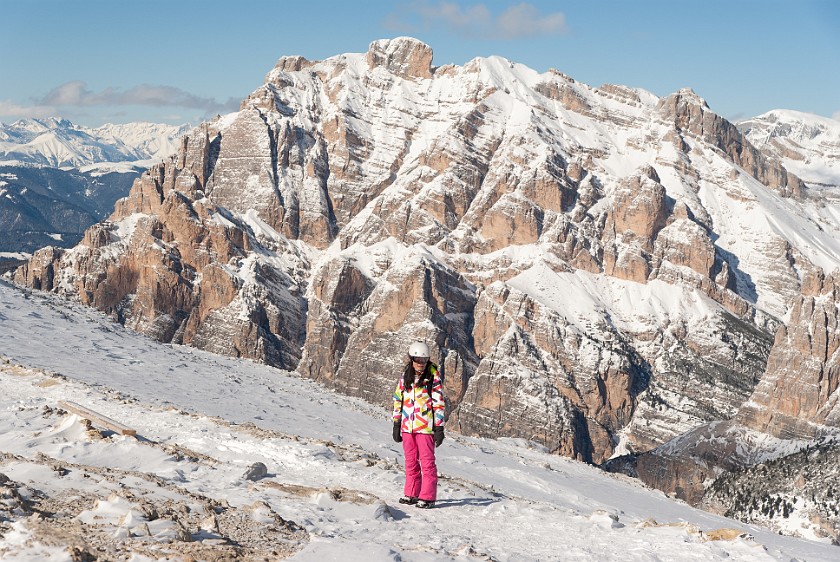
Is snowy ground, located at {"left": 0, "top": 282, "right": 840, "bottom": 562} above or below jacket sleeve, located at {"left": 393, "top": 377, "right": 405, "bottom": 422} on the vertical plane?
below

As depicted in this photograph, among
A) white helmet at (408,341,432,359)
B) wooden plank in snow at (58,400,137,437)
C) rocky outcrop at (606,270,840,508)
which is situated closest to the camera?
white helmet at (408,341,432,359)

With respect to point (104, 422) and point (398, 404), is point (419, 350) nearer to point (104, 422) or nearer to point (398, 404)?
point (398, 404)

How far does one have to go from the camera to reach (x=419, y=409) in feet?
72.2

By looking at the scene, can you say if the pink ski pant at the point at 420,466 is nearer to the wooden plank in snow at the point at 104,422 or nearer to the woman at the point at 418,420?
the woman at the point at 418,420

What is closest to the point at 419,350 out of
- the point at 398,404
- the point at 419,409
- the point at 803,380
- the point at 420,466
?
the point at 419,409

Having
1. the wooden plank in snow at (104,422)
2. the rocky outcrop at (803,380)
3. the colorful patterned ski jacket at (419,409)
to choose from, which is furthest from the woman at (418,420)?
the rocky outcrop at (803,380)

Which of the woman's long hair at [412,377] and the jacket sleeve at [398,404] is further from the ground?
the woman's long hair at [412,377]

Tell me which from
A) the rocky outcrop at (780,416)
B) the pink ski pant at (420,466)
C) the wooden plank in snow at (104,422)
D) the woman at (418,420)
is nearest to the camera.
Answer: the pink ski pant at (420,466)

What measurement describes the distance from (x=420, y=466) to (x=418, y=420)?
3.92 feet

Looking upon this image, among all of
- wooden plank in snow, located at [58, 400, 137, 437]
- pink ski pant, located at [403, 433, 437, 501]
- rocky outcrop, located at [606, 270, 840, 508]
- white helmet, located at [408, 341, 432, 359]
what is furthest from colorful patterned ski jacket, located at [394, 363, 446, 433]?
rocky outcrop, located at [606, 270, 840, 508]

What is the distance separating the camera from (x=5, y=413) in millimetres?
29547

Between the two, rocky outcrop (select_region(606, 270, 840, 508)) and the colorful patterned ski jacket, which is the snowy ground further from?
rocky outcrop (select_region(606, 270, 840, 508))

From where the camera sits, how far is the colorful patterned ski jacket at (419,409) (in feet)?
72.1

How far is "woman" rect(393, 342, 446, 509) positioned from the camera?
21906 millimetres
